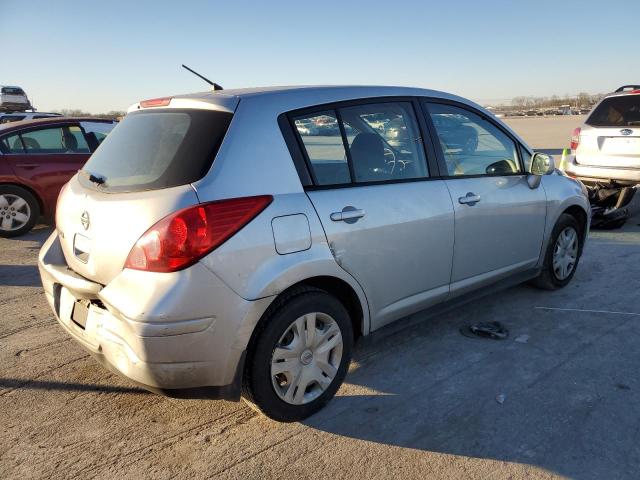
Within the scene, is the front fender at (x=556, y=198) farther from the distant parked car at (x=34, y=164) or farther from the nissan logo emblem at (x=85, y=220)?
the distant parked car at (x=34, y=164)

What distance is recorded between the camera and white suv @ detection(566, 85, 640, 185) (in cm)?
714

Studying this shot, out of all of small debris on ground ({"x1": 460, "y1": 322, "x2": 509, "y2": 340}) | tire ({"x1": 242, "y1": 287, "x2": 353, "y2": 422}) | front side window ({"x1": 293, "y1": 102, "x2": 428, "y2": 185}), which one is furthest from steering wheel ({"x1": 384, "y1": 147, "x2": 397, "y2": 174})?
small debris on ground ({"x1": 460, "y1": 322, "x2": 509, "y2": 340})

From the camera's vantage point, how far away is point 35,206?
7293mm

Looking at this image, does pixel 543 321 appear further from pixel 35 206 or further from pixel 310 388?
pixel 35 206

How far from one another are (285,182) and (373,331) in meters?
1.12

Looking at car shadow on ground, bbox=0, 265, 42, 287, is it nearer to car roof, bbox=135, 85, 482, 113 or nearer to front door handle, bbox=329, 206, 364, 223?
car roof, bbox=135, 85, 482, 113

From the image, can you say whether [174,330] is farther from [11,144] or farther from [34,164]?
[11,144]

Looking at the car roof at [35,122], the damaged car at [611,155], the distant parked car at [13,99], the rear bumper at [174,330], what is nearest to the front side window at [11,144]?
the car roof at [35,122]

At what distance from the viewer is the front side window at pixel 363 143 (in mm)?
2859

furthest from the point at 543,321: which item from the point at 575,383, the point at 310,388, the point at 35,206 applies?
the point at 35,206

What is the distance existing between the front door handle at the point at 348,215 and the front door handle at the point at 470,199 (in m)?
0.93

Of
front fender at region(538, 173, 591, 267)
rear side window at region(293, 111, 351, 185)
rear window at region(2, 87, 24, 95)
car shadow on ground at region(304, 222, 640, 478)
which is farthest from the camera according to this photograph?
rear window at region(2, 87, 24, 95)

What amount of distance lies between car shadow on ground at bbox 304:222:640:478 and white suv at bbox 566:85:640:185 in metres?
3.64

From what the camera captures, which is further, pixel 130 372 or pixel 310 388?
pixel 310 388
